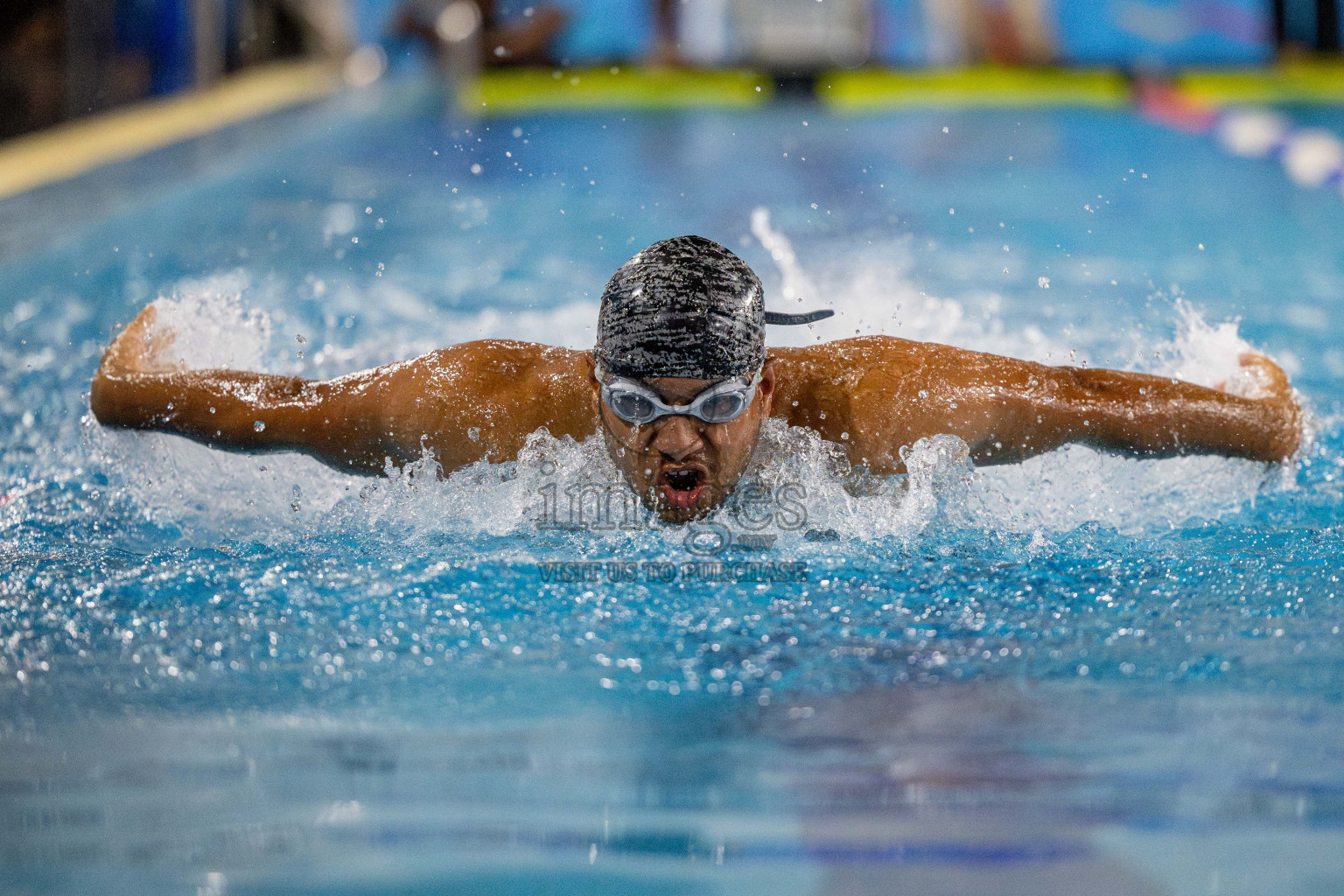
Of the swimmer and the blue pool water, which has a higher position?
the swimmer

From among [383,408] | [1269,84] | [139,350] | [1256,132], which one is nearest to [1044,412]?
[383,408]

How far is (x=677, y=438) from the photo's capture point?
2.49 m

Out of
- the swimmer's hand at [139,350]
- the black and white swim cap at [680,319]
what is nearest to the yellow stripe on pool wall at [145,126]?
the swimmer's hand at [139,350]

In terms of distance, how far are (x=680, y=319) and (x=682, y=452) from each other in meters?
0.26

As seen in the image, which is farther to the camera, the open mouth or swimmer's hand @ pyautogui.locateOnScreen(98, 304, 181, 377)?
swimmer's hand @ pyautogui.locateOnScreen(98, 304, 181, 377)

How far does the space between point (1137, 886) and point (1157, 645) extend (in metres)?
0.66

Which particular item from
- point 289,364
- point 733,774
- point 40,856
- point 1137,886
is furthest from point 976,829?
point 289,364

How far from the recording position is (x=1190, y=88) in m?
11.3

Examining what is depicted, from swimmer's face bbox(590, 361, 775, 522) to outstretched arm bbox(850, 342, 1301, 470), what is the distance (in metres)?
0.25

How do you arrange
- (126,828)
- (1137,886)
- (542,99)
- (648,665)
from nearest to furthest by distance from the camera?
1. (1137,886)
2. (126,828)
3. (648,665)
4. (542,99)

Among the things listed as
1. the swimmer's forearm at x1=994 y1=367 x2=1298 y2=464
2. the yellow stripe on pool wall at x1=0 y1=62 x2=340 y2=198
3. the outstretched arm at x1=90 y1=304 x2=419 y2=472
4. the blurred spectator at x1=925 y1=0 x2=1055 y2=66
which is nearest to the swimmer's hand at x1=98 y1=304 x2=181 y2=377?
the outstretched arm at x1=90 y1=304 x2=419 y2=472

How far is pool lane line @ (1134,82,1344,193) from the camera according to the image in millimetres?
7773

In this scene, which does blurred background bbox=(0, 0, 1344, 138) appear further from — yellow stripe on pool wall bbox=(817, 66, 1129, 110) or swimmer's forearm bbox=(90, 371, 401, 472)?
swimmer's forearm bbox=(90, 371, 401, 472)

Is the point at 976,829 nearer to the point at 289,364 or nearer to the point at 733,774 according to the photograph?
the point at 733,774
